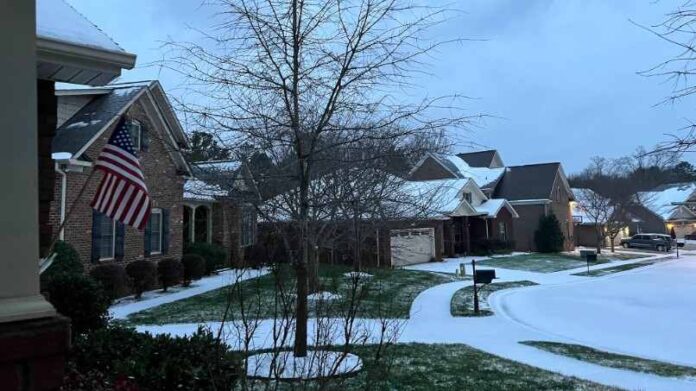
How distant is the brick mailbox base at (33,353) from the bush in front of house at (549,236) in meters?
42.5

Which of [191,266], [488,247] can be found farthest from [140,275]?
[488,247]

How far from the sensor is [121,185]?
21.2 ft

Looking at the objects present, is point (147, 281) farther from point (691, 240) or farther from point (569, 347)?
point (691, 240)

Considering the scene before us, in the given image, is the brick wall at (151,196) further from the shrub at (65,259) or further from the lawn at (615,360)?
the lawn at (615,360)

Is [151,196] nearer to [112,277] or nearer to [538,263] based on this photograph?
[112,277]

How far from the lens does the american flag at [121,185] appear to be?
21.0 ft

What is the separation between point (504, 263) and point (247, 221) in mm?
23321

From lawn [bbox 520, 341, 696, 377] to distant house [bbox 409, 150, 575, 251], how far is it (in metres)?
30.2

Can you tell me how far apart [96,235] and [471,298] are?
11457 mm

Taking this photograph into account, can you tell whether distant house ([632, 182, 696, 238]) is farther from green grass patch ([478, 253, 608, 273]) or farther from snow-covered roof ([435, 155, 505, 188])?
green grass patch ([478, 253, 608, 273])

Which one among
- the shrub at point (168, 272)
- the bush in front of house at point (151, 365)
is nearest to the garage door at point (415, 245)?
the shrub at point (168, 272)

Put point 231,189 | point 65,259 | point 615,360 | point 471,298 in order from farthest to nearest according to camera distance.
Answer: point 471,298 < point 65,259 < point 615,360 < point 231,189

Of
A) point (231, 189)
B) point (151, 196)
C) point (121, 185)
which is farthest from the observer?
point (151, 196)

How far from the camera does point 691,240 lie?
66.9m
